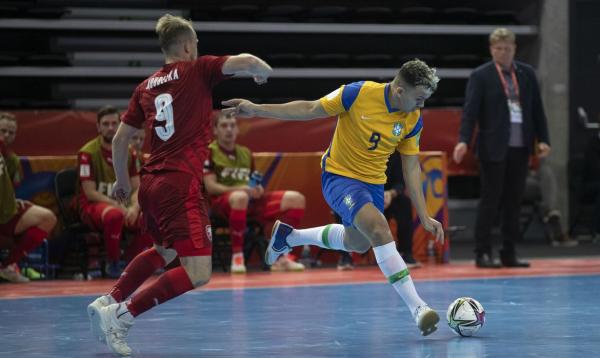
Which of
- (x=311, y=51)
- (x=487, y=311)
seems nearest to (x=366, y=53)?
(x=311, y=51)

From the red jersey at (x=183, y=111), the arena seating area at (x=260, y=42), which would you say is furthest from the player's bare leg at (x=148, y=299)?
the arena seating area at (x=260, y=42)

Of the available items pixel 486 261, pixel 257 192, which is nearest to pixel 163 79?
pixel 257 192

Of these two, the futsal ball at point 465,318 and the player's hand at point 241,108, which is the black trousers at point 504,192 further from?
the player's hand at point 241,108

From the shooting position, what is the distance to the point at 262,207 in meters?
10.5

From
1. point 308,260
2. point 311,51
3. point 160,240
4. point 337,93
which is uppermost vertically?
point 311,51

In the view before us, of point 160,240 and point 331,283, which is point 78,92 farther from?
point 160,240

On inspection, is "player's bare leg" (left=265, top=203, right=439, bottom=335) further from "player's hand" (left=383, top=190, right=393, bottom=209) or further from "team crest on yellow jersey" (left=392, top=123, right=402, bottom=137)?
"player's hand" (left=383, top=190, right=393, bottom=209)

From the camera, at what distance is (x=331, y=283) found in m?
9.01

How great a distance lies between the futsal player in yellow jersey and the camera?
19.0 ft

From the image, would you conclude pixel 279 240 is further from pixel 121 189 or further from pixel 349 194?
pixel 121 189

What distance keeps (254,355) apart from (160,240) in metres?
0.88

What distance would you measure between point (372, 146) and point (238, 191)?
4075mm

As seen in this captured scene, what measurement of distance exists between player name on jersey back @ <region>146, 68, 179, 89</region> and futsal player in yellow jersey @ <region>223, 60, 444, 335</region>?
0.39m

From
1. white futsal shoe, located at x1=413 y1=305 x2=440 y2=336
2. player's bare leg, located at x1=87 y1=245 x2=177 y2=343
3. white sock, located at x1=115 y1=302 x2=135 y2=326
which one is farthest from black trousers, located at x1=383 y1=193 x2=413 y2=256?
white sock, located at x1=115 y1=302 x2=135 y2=326
